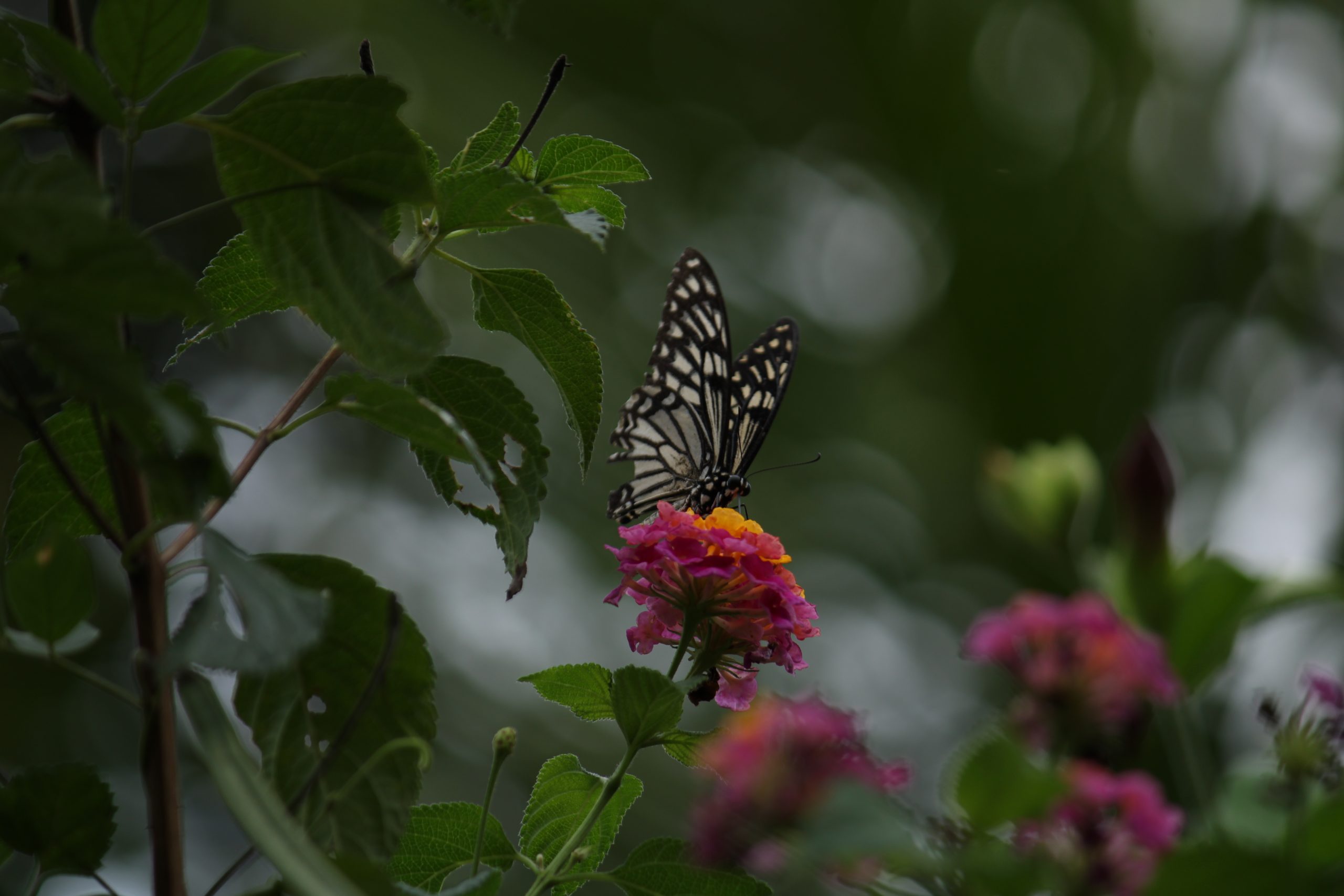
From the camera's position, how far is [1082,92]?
4.09 meters

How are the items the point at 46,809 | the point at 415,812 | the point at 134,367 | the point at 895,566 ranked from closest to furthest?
the point at 134,367, the point at 46,809, the point at 415,812, the point at 895,566

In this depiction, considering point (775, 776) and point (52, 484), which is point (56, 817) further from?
point (775, 776)

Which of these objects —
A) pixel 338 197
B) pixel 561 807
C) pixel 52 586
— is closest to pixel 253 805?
pixel 52 586

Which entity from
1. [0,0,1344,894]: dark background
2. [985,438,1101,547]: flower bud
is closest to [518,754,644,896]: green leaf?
[985,438,1101,547]: flower bud

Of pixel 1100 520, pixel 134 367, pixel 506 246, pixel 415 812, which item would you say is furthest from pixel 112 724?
pixel 134 367

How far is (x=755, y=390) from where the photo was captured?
1.87 metres

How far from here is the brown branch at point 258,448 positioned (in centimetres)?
48

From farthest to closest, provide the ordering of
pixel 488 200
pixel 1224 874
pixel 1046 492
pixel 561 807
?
pixel 561 807 → pixel 488 200 → pixel 1046 492 → pixel 1224 874

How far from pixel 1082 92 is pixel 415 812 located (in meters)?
4.07

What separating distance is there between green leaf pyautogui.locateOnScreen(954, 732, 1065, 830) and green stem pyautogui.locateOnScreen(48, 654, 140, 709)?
303 millimetres

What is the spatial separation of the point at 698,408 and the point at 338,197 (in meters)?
1.32

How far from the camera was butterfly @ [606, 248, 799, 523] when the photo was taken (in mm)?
1681

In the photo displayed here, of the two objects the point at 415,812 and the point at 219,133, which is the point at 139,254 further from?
the point at 415,812

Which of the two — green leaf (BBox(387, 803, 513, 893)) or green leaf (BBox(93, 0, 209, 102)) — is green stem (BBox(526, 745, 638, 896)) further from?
green leaf (BBox(93, 0, 209, 102))
